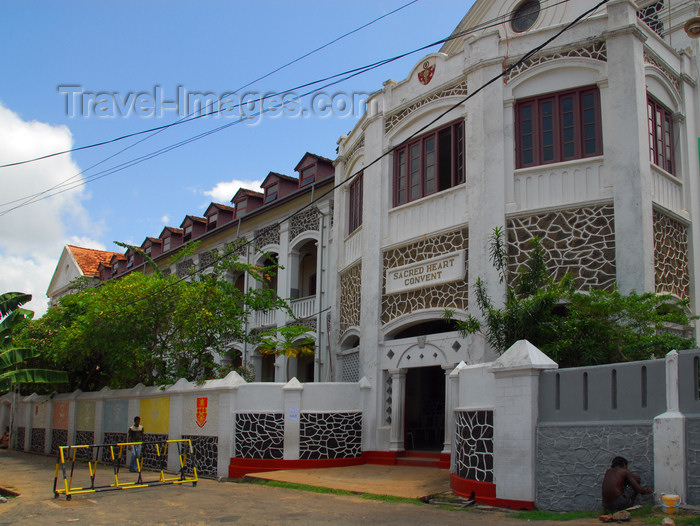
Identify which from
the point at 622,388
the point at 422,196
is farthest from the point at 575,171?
the point at 622,388

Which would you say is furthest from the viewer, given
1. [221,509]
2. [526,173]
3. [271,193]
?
[271,193]

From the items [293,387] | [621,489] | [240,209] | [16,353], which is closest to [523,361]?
[621,489]

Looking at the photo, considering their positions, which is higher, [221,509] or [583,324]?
[583,324]

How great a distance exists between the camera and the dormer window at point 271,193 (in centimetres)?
2531

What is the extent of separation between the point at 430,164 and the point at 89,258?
31084 millimetres

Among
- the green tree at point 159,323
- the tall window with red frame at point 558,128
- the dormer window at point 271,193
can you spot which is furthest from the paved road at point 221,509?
the dormer window at point 271,193

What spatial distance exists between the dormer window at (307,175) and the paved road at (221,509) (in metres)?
12.3

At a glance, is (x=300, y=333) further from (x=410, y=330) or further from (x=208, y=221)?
(x=208, y=221)

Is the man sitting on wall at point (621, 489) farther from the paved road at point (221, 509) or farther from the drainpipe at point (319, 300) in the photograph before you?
the drainpipe at point (319, 300)

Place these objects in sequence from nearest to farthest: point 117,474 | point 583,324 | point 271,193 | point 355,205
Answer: point 583,324 → point 117,474 → point 355,205 → point 271,193

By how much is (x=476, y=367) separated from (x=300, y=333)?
10031 mm

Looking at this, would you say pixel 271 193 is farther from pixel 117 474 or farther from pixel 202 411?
pixel 117 474

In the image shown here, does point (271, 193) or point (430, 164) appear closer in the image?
point (430, 164)

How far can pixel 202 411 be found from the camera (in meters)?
16.0
